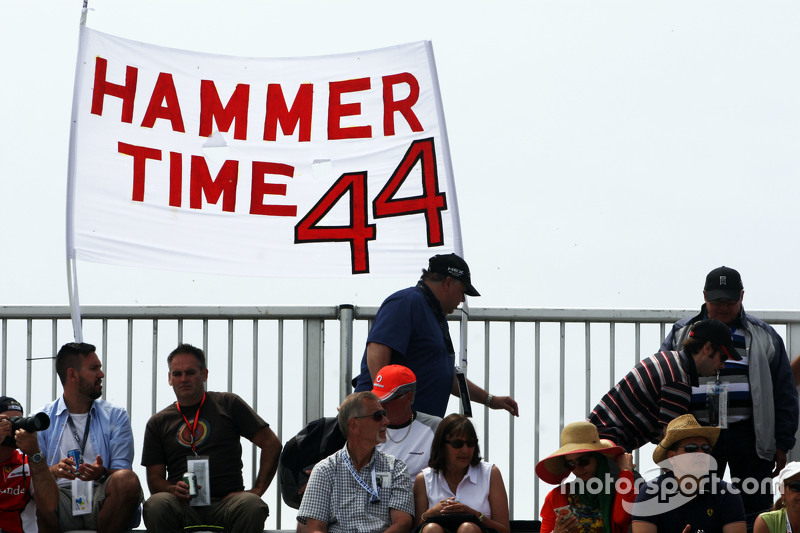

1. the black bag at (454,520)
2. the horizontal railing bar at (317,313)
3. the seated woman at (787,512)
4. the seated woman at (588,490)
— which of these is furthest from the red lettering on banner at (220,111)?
the seated woman at (787,512)

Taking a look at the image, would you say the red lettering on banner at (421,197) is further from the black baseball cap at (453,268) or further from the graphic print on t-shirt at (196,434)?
the graphic print on t-shirt at (196,434)

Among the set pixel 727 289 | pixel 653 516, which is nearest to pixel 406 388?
pixel 653 516

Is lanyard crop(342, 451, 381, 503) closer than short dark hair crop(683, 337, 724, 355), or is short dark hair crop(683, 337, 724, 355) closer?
lanyard crop(342, 451, 381, 503)

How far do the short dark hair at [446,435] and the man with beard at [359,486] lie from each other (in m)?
0.19

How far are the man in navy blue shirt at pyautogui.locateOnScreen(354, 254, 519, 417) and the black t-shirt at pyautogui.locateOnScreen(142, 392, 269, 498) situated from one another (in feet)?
2.49

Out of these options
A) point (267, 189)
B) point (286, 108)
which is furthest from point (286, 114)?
point (267, 189)

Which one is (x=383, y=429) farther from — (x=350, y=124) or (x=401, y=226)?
(x=350, y=124)

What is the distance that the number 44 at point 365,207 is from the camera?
7.62m

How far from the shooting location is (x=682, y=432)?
18.5 ft

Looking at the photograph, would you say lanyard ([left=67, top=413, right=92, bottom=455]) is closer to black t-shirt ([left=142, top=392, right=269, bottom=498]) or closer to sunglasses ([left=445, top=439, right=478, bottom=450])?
black t-shirt ([left=142, top=392, right=269, bottom=498])

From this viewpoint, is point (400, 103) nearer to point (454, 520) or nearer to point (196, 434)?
point (196, 434)

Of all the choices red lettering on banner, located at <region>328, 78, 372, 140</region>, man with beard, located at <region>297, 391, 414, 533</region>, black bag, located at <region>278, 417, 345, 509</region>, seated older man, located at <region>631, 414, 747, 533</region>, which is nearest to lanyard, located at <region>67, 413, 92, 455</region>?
black bag, located at <region>278, 417, 345, 509</region>

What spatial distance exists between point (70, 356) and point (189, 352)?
0.70m

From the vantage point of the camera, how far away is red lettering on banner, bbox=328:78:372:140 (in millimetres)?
7875
